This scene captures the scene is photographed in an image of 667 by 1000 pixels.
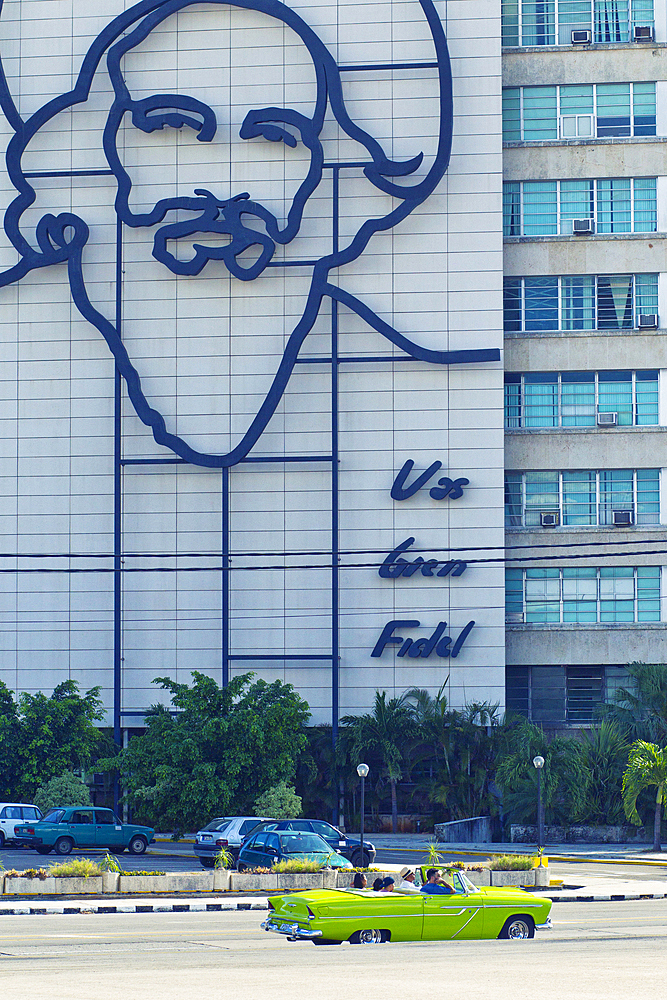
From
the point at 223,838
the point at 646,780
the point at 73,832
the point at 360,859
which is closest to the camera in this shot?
the point at 360,859

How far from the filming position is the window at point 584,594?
56.2m

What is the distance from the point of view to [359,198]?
5634 cm

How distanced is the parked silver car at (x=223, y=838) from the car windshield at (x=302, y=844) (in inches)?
146

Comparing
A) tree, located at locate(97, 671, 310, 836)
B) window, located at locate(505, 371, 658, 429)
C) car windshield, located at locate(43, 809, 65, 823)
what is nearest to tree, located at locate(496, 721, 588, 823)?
tree, located at locate(97, 671, 310, 836)

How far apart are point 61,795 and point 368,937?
28.1 metres

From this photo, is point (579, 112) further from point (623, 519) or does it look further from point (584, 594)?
point (584, 594)

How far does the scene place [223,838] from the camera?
1496 inches

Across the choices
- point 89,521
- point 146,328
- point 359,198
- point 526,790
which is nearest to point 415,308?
point 359,198

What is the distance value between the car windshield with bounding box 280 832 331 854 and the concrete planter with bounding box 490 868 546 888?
4.05 meters

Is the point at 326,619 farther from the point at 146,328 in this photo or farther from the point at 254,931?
the point at 254,931

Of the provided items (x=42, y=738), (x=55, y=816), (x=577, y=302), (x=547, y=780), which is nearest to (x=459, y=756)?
(x=547, y=780)

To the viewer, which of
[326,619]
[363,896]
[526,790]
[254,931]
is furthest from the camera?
Answer: [326,619]

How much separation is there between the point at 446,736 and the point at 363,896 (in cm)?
2859

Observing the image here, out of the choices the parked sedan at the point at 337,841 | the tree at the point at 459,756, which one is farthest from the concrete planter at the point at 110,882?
the tree at the point at 459,756
